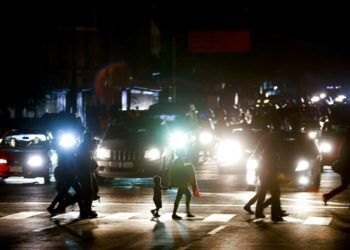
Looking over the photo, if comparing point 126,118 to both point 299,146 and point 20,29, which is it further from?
point 20,29

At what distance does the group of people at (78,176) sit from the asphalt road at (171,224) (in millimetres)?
290

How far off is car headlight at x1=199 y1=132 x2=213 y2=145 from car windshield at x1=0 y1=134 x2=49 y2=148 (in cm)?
1026

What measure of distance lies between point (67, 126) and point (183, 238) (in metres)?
22.8

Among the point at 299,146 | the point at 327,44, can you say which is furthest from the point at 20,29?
the point at 327,44

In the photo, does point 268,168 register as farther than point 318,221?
Yes

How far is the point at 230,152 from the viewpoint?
32.3 m

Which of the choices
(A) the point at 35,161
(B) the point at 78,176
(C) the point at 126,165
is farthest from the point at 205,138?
(B) the point at 78,176

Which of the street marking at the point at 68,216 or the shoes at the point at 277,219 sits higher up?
the street marking at the point at 68,216

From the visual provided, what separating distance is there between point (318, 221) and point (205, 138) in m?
23.6

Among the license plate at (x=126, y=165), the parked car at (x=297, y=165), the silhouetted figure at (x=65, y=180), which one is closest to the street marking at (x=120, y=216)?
the silhouetted figure at (x=65, y=180)

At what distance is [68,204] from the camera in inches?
761

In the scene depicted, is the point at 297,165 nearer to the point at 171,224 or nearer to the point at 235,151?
the point at 171,224

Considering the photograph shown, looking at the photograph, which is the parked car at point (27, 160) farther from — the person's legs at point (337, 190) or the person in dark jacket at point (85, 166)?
the person's legs at point (337, 190)

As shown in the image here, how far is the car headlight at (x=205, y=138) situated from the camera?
39.0 metres
